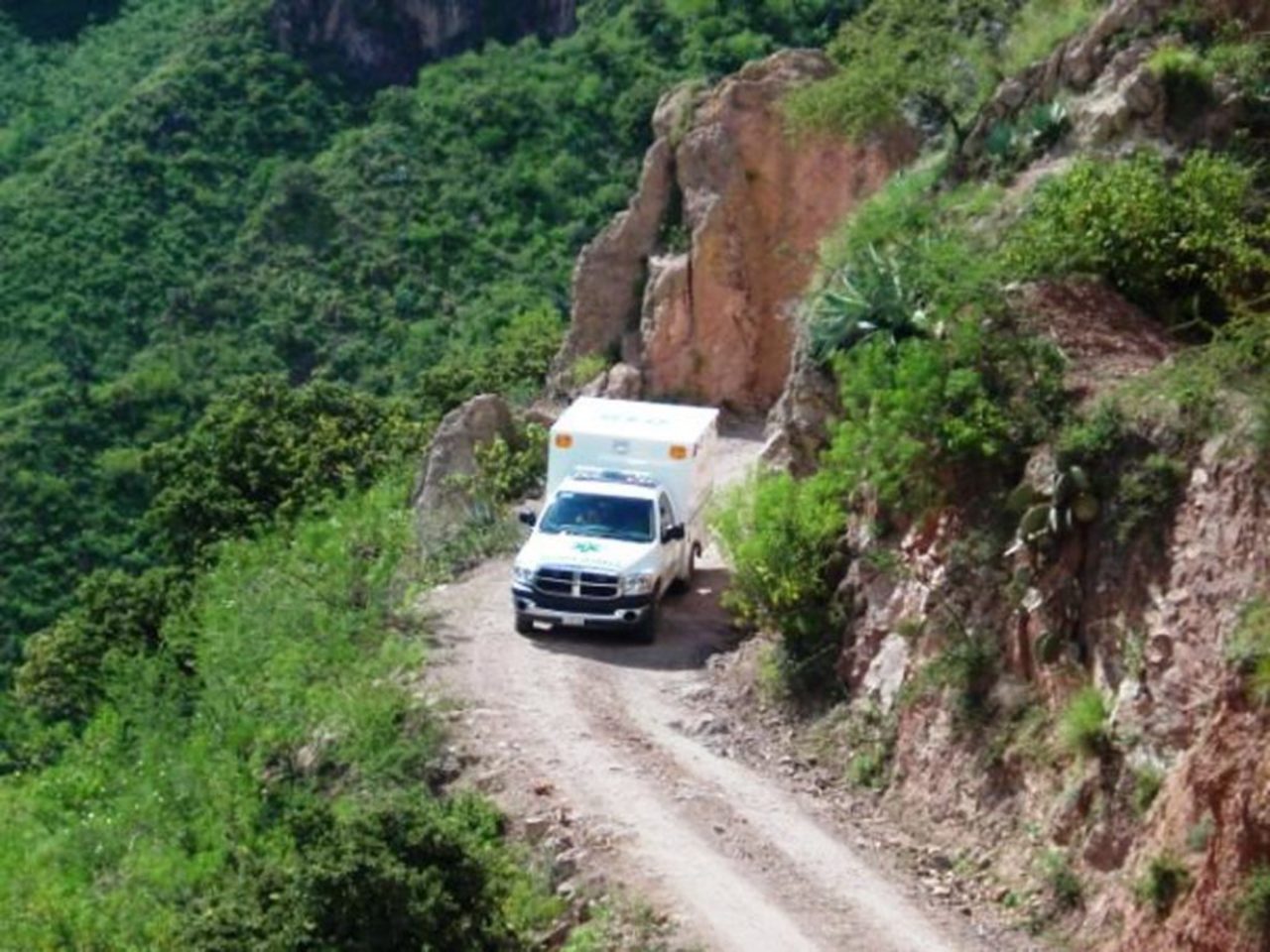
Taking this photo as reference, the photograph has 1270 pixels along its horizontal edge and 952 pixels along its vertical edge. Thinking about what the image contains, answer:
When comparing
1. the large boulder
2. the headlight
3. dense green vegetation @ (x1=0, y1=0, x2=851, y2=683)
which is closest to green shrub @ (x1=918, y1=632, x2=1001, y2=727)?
the headlight

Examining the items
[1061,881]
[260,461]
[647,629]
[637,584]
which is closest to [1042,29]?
[637,584]

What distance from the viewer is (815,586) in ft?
72.7

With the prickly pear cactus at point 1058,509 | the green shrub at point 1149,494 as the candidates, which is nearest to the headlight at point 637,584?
the prickly pear cactus at point 1058,509

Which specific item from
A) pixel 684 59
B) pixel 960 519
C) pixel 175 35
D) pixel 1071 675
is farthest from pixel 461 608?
pixel 175 35

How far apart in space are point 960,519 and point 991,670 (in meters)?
1.53

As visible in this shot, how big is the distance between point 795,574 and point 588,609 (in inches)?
118

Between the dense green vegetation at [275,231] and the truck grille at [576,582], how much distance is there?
918 inches

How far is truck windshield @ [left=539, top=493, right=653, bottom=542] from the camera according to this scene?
2519 centimetres

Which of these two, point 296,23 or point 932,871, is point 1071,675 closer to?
point 932,871

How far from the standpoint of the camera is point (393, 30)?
76938mm

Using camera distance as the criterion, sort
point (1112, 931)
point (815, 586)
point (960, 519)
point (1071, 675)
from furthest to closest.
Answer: point (815, 586)
point (960, 519)
point (1071, 675)
point (1112, 931)

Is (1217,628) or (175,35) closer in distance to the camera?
(1217,628)

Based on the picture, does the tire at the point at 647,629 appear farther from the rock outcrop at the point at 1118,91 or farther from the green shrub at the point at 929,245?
the rock outcrop at the point at 1118,91

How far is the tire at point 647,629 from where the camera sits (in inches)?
973
